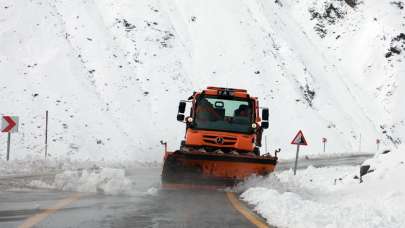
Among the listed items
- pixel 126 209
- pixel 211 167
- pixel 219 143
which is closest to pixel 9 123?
pixel 219 143

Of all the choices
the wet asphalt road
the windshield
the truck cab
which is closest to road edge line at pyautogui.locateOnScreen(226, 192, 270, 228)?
the wet asphalt road

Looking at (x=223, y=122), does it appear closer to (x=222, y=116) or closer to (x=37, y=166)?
(x=222, y=116)

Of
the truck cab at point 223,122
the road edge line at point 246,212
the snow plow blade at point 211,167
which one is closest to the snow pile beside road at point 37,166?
the truck cab at point 223,122

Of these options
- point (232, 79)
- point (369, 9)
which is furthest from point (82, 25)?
point (369, 9)

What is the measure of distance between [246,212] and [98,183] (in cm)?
459

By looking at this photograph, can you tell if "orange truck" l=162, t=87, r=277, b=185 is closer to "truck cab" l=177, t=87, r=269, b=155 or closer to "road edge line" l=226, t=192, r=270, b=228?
"truck cab" l=177, t=87, r=269, b=155

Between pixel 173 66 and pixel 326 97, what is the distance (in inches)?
552

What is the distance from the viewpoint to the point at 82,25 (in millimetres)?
44781

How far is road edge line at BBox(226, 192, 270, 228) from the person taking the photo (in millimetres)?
8375

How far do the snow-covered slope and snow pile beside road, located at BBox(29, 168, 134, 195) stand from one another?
15110mm

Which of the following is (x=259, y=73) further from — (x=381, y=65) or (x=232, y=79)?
(x=381, y=65)

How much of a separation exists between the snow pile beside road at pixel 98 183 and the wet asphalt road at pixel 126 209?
0.36 metres

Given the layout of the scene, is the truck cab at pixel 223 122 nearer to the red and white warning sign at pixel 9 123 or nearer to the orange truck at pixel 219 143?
the orange truck at pixel 219 143

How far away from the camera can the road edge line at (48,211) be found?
7895mm
